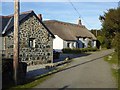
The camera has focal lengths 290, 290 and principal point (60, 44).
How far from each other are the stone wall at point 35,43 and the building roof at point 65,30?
24.7 metres

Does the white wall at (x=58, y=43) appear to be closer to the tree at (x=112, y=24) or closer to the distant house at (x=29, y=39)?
the tree at (x=112, y=24)

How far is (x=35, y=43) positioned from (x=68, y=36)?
30.0 metres

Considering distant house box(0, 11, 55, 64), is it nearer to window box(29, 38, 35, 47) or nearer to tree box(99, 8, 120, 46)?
window box(29, 38, 35, 47)

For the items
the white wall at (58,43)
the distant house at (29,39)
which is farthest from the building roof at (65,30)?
the distant house at (29,39)

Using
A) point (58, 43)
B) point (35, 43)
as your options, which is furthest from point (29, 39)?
point (58, 43)

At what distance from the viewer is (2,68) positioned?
16.1 metres

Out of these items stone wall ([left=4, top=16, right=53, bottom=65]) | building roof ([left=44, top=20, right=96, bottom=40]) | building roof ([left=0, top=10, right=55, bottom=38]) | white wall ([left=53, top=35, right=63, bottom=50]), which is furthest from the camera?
building roof ([left=44, top=20, right=96, bottom=40])

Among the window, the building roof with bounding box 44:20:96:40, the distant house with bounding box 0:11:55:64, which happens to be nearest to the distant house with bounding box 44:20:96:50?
the building roof with bounding box 44:20:96:40

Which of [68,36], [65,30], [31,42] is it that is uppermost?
[65,30]

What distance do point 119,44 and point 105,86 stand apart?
7528 millimetres

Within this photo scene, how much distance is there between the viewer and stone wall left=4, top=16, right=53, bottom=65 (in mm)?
28547

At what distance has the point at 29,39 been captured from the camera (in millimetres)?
29719

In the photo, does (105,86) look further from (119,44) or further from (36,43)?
(36,43)

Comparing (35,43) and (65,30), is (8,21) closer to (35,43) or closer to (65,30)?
(35,43)
